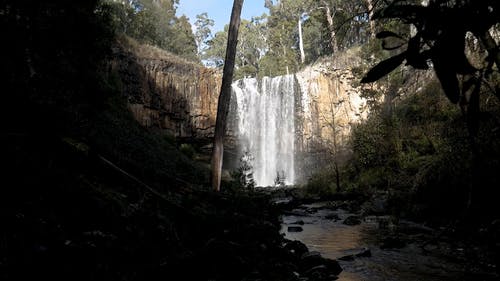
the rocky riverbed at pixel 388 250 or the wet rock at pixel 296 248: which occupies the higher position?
the wet rock at pixel 296 248

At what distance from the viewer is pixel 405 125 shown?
15.5m

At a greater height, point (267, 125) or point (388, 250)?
point (267, 125)

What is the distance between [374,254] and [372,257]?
0.78 feet

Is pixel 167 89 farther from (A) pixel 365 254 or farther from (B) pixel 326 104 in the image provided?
(A) pixel 365 254

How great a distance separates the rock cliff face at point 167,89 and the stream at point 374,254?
18.0 meters

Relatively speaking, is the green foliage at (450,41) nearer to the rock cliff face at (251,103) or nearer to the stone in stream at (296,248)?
the stone in stream at (296,248)

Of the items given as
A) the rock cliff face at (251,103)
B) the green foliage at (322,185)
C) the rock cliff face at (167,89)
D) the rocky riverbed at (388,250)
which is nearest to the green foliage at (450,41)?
the rocky riverbed at (388,250)

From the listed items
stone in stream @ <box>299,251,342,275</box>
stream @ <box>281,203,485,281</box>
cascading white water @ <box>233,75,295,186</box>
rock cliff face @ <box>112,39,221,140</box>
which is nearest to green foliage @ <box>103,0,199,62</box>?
rock cliff face @ <box>112,39,221,140</box>

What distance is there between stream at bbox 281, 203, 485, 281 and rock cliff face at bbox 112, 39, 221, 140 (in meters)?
18.0

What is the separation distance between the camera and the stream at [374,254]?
4219mm

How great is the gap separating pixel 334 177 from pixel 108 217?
15.2m

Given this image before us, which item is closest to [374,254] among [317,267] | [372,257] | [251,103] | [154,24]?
[372,257]

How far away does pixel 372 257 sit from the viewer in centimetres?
514

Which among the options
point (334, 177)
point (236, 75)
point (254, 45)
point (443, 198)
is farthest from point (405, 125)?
point (254, 45)
